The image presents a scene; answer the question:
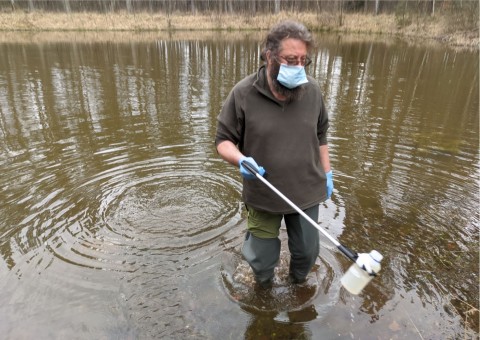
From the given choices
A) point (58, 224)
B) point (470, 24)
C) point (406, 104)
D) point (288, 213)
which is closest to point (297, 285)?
point (288, 213)

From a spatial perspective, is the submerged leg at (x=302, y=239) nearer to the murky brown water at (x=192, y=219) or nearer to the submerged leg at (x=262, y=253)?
the submerged leg at (x=262, y=253)

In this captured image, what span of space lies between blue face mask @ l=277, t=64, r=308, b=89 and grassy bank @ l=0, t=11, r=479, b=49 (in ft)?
86.7

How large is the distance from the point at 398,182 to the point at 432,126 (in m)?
3.12

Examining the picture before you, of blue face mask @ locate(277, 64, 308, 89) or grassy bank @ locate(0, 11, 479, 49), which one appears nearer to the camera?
blue face mask @ locate(277, 64, 308, 89)

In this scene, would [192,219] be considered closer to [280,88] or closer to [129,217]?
[129,217]

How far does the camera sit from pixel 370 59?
16484 millimetres

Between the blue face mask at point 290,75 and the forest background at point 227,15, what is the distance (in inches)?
1011

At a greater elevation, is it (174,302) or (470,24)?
(470,24)

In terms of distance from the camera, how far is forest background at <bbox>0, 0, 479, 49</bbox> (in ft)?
86.3

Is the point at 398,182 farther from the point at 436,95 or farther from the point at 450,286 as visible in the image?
the point at 436,95

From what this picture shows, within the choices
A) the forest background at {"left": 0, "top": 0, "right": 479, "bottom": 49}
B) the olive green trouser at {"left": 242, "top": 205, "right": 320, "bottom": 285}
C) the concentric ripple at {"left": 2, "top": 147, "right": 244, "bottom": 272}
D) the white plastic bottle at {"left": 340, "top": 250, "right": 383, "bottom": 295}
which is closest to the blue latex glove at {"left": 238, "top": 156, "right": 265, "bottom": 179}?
the olive green trouser at {"left": 242, "top": 205, "right": 320, "bottom": 285}

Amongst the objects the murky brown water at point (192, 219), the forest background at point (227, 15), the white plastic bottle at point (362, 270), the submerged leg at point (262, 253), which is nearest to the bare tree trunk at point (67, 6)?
the forest background at point (227, 15)

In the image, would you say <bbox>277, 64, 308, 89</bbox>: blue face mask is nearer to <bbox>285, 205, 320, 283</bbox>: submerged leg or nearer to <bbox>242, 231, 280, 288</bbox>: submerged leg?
<bbox>285, 205, 320, 283</bbox>: submerged leg

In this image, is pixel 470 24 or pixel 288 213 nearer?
pixel 288 213
